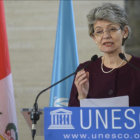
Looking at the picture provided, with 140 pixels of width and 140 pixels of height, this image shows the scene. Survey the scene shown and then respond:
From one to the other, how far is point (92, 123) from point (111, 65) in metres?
0.79

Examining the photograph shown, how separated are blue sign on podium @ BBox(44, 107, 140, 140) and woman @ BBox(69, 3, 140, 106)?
487 millimetres

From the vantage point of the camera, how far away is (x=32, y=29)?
5.02m

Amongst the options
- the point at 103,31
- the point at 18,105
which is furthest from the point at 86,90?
the point at 18,105

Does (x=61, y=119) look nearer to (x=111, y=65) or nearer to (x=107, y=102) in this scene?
(x=107, y=102)

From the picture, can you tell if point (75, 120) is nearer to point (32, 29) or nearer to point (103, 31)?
point (103, 31)

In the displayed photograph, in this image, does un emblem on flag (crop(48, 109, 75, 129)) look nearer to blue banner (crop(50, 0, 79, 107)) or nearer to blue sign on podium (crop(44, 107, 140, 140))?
blue sign on podium (crop(44, 107, 140, 140))

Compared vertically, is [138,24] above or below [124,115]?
above

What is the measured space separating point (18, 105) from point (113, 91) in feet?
8.69

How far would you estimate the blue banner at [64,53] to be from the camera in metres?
3.33

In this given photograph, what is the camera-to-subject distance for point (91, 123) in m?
1.77

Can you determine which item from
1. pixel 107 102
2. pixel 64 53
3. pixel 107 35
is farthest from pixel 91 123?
pixel 64 53

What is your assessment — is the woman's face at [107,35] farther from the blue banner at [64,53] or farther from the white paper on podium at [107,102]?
the blue banner at [64,53]

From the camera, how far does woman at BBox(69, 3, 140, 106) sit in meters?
2.34

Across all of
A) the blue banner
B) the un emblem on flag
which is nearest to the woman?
the un emblem on flag
